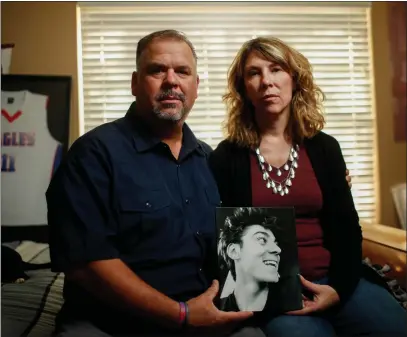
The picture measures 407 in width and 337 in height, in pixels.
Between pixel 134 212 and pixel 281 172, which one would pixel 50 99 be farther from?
pixel 281 172

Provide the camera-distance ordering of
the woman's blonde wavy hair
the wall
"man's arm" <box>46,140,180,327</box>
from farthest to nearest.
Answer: the wall, the woman's blonde wavy hair, "man's arm" <box>46,140,180,327</box>

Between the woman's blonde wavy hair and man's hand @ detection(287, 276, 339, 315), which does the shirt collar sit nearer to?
the woman's blonde wavy hair

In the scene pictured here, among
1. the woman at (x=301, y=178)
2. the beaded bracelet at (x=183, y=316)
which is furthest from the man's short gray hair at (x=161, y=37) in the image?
the beaded bracelet at (x=183, y=316)

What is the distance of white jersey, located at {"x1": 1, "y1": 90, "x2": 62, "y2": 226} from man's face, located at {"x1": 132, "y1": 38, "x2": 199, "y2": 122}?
21 cm

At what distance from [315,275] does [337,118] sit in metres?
0.32

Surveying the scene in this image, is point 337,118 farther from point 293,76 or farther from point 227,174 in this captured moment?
point 227,174

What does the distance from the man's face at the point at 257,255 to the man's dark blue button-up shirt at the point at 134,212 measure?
5cm

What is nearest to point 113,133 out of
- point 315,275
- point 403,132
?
point 315,275

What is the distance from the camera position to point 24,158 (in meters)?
0.82

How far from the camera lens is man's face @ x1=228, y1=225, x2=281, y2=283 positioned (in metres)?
0.73

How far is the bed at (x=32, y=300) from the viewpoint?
73cm

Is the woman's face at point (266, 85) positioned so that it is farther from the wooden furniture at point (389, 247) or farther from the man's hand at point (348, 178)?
the wooden furniture at point (389, 247)

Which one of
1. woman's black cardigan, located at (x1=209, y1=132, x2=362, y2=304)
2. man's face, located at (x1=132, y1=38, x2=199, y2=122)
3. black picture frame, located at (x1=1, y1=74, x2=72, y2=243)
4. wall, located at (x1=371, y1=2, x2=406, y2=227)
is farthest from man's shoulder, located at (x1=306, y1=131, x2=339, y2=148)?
black picture frame, located at (x1=1, y1=74, x2=72, y2=243)

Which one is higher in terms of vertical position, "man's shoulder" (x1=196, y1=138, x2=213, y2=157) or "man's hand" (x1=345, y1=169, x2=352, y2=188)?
"man's shoulder" (x1=196, y1=138, x2=213, y2=157)
